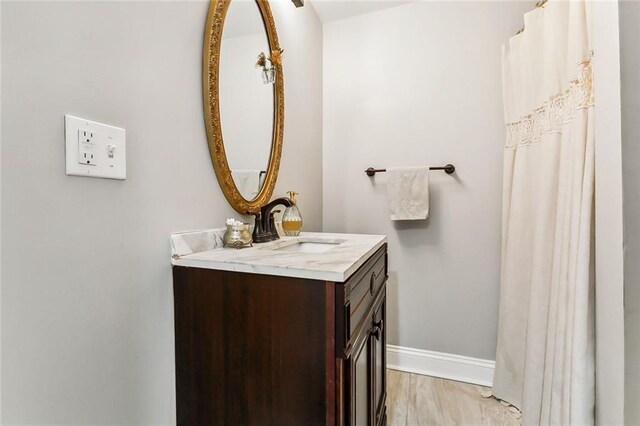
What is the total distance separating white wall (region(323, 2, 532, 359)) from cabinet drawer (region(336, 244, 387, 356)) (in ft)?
2.92

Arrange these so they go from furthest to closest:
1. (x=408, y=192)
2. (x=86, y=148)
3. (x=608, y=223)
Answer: (x=408, y=192), (x=608, y=223), (x=86, y=148)

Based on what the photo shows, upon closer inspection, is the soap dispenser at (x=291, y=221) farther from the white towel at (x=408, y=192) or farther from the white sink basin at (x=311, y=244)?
the white towel at (x=408, y=192)

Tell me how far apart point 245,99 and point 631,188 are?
1.20 meters

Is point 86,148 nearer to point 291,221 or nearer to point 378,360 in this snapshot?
point 291,221

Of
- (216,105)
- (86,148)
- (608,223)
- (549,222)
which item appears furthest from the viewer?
(549,222)

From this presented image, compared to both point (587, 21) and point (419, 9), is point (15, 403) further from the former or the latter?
point (419, 9)

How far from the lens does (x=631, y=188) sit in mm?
A: 678

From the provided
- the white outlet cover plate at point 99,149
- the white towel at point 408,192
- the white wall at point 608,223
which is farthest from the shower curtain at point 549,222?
the white outlet cover plate at point 99,149

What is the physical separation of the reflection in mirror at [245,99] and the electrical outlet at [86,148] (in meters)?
0.46

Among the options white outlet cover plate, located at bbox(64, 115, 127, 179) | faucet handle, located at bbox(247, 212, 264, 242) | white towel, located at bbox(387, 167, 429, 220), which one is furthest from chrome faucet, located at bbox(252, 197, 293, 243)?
white towel, located at bbox(387, 167, 429, 220)

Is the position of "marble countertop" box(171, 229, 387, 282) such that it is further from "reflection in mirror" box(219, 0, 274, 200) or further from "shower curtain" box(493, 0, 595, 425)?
"shower curtain" box(493, 0, 595, 425)

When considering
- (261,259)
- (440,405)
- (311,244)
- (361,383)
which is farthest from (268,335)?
(440,405)

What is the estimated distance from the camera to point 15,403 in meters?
0.52

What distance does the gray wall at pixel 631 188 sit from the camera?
2.11ft
